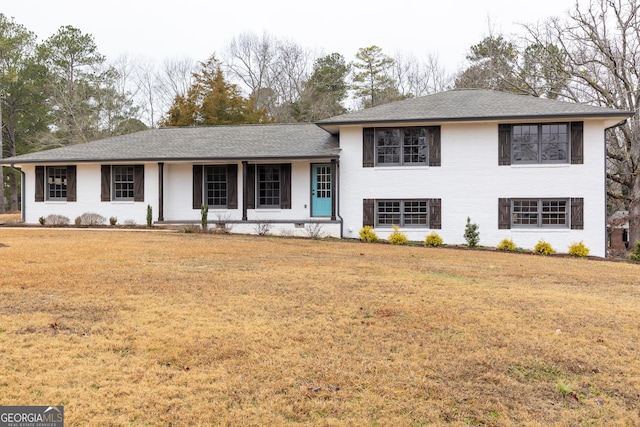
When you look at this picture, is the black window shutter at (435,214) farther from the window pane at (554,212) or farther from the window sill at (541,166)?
the window pane at (554,212)

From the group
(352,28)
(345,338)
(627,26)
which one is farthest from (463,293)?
(352,28)

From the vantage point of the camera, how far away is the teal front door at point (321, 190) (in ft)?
64.4

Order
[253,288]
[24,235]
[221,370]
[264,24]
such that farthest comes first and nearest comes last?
[264,24] < [24,235] < [253,288] < [221,370]

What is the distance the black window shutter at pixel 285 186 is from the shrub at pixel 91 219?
7851mm

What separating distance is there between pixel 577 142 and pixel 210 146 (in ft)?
48.5

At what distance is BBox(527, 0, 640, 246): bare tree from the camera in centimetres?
2380

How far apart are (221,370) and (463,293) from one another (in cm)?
477

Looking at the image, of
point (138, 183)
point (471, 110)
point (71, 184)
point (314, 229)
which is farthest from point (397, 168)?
point (71, 184)

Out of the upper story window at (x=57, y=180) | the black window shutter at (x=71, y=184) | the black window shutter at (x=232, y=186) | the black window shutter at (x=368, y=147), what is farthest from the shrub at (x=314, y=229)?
the upper story window at (x=57, y=180)

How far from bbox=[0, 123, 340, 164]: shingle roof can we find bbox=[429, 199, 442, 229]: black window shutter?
421cm

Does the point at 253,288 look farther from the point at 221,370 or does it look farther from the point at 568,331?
the point at 568,331

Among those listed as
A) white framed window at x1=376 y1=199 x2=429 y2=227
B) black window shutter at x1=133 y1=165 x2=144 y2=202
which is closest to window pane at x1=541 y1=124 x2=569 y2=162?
white framed window at x1=376 y1=199 x2=429 y2=227

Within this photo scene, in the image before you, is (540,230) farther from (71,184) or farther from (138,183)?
(71,184)

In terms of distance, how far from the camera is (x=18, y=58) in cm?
3750
